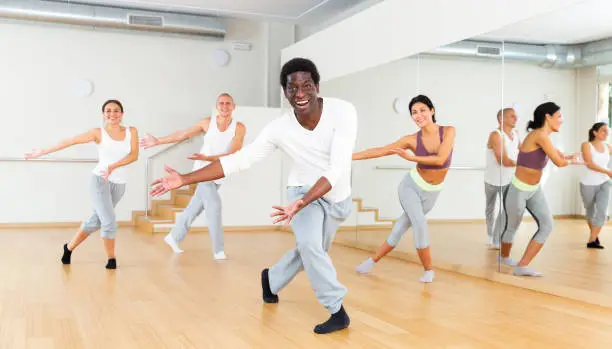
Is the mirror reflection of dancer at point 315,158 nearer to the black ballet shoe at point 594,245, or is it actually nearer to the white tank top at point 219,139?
the black ballet shoe at point 594,245

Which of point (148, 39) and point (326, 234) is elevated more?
point (148, 39)

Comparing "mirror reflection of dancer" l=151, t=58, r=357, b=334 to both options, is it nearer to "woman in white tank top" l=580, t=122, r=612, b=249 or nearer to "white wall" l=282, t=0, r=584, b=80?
"woman in white tank top" l=580, t=122, r=612, b=249

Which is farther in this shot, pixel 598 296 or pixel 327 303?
pixel 598 296

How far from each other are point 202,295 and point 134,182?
5.81m

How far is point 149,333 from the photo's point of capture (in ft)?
10.7

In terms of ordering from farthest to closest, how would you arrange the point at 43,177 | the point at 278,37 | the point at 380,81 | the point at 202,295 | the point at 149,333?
the point at 278,37 → the point at 43,177 → the point at 380,81 → the point at 202,295 → the point at 149,333

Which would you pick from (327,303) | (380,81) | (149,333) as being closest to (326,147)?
(327,303)

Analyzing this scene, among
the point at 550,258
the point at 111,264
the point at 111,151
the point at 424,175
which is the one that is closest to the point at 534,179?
the point at 550,258

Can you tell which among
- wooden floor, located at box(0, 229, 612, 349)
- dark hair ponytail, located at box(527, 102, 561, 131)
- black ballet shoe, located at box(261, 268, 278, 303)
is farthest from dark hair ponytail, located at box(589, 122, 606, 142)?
black ballet shoe, located at box(261, 268, 278, 303)

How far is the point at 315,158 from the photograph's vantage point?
11.1ft

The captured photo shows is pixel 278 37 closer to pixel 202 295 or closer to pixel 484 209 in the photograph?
pixel 484 209

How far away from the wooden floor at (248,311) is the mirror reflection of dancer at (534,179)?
1.06 feet

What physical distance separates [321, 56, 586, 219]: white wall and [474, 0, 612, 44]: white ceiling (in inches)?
8.7

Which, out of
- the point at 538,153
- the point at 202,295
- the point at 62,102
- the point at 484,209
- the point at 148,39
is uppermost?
the point at 148,39
